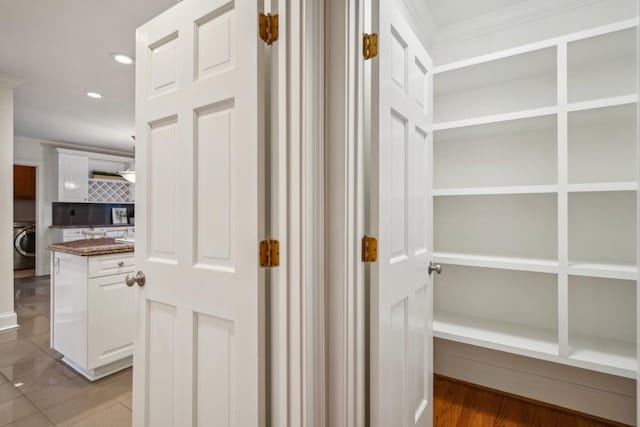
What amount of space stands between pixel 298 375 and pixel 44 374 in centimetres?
252

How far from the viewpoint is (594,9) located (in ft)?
6.02

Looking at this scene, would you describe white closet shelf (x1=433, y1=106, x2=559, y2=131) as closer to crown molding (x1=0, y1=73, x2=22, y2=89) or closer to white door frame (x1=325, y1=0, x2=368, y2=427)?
white door frame (x1=325, y1=0, x2=368, y2=427)

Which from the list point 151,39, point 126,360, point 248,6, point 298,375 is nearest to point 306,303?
point 298,375

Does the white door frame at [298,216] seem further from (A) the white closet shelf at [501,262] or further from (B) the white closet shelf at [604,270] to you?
(B) the white closet shelf at [604,270]

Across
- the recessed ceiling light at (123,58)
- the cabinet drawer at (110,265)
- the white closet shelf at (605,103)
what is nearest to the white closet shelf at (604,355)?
the white closet shelf at (605,103)

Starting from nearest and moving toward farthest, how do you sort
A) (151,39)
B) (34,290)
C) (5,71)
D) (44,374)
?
(151,39) → (44,374) → (5,71) → (34,290)

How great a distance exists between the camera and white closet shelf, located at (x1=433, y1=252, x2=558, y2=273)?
1.78m

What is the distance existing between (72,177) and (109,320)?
203 inches

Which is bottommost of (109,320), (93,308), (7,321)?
(7,321)

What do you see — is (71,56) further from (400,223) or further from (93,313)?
(400,223)

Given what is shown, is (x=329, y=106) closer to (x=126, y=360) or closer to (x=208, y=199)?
(x=208, y=199)

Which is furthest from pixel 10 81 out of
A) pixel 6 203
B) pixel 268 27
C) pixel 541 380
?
pixel 541 380

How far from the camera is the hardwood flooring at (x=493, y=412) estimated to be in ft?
5.90

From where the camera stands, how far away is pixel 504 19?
6.72 ft
